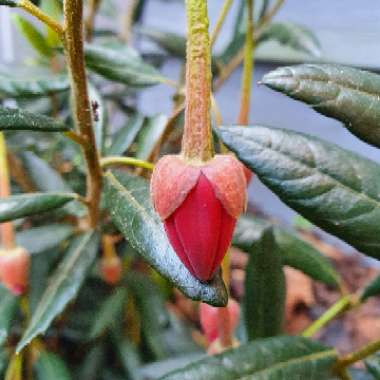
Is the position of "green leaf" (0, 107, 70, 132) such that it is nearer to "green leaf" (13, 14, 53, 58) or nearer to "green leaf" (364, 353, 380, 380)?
"green leaf" (364, 353, 380, 380)

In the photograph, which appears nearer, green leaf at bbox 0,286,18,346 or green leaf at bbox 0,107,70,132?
green leaf at bbox 0,107,70,132

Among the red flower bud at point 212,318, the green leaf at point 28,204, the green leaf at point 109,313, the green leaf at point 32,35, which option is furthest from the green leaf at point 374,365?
the green leaf at point 32,35

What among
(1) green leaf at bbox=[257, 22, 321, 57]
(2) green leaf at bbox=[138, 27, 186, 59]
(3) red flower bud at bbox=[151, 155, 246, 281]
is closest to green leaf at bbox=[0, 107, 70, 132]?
(3) red flower bud at bbox=[151, 155, 246, 281]

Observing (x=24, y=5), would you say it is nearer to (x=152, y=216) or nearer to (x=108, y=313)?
(x=152, y=216)

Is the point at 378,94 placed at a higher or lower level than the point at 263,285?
higher

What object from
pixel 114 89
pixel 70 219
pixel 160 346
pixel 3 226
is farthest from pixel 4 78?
pixel 114 89

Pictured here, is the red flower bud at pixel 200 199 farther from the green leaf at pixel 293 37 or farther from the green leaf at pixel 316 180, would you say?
the green leaf at pixel 293 37

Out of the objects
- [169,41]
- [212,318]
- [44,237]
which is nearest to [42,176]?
[44,237]
